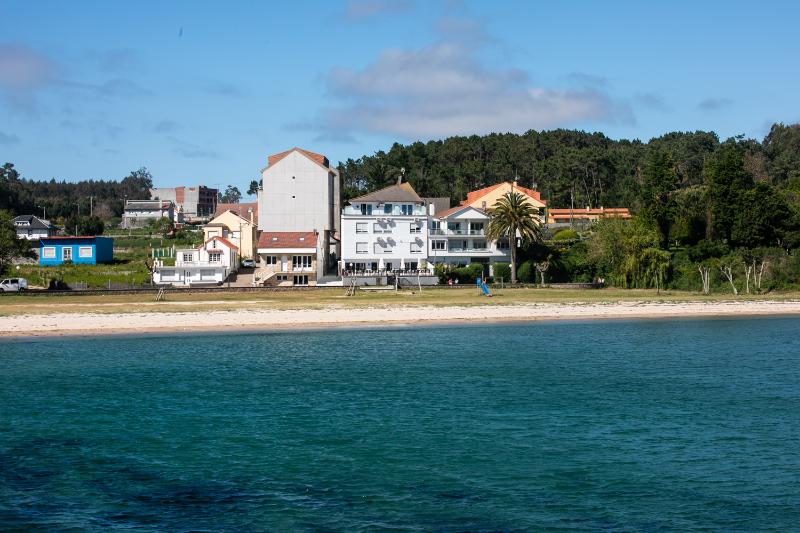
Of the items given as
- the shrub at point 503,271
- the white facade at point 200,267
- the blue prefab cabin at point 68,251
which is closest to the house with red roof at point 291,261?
the white facade at point 200,267

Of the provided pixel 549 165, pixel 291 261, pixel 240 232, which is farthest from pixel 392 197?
pixel 549 165

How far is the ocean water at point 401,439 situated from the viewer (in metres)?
18.5

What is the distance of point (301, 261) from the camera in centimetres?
8456

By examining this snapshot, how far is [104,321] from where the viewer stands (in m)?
50.5

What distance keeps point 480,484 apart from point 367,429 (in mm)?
6264

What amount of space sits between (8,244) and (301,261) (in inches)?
1047

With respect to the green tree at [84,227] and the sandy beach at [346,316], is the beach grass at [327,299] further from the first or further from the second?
the green tree at [84,227]

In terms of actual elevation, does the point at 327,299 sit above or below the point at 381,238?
below

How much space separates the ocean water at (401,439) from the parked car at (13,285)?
3120cm

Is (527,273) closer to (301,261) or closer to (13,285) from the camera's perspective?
(301,261)

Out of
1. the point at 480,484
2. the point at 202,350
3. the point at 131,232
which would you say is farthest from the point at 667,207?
the point at 131,232

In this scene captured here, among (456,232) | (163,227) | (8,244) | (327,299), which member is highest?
(163,227)

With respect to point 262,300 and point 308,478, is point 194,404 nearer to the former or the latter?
point 308,478

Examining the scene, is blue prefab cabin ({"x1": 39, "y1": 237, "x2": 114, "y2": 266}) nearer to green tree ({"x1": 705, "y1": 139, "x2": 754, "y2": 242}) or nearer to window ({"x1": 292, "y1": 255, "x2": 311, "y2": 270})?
window ({"x1": 292, "y1": 255, "x2": 311, "y2": 270})
